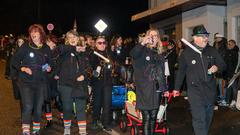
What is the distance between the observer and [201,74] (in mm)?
6957

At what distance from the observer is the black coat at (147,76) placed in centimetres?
714

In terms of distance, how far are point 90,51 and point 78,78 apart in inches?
46.4

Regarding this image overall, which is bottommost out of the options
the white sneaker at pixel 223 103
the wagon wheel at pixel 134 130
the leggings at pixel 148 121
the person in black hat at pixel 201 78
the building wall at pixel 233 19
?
the wagon wheel at pixel 134 130

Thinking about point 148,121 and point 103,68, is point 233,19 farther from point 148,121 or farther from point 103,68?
point 148,121

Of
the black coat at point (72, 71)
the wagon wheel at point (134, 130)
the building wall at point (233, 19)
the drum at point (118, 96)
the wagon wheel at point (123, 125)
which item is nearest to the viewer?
the wagon wheel at point (134, 130)

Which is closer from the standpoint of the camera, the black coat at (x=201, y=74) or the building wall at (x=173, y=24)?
the black coat at (x=201, y=74)

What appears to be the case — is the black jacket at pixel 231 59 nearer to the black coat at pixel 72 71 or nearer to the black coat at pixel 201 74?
the black coat at pixel 72 71

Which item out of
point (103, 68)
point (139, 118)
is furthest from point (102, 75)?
point (139, 118)

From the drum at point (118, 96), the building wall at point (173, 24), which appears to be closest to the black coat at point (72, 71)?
the drum at point (118, 96)

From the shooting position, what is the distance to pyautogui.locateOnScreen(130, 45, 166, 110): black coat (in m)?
7.14

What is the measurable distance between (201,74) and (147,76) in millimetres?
855

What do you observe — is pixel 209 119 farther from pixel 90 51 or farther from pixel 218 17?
pixel 218 17

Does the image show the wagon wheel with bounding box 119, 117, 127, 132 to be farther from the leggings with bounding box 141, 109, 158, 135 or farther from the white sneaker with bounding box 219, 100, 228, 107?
the white sneaker with bounding box 219, 100, 228, 107

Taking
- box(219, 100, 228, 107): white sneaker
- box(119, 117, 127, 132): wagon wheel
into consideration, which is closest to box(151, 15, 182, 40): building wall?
box(219, 100, 228, 107): white sneaker
